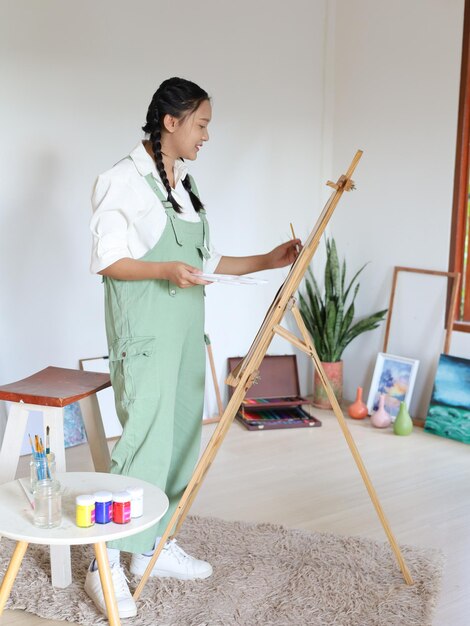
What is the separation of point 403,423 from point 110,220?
2.52 metres

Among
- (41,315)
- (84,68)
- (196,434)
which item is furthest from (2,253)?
(196,434)

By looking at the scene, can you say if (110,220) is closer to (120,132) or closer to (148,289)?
(148,289)

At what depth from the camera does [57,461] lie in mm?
2639

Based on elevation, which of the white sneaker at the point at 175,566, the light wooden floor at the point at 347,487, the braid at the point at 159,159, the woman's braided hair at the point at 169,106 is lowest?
the light wooden floor at the point at 347,487

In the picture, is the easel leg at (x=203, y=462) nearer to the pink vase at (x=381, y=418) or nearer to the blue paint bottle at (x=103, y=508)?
the blue paint bottle at (x=103, y=508)

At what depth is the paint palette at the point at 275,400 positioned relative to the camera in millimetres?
4656

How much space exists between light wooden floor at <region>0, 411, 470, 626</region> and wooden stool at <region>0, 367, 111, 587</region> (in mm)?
418

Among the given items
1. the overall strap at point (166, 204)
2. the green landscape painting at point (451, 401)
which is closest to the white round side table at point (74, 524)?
the overall strap at point (166, 204)

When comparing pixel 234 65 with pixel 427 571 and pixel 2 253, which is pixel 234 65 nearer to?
pixel 2 253

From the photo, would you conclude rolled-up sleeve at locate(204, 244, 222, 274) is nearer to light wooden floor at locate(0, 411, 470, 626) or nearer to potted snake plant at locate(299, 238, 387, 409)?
light wooden floor at locate(0, 411, 470, 626)

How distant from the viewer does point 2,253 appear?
3930 millimetres

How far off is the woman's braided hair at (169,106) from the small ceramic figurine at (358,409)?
2.47 meters

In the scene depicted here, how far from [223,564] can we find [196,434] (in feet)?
1.54

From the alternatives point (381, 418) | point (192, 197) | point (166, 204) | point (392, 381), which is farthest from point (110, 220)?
point (392, 381)
